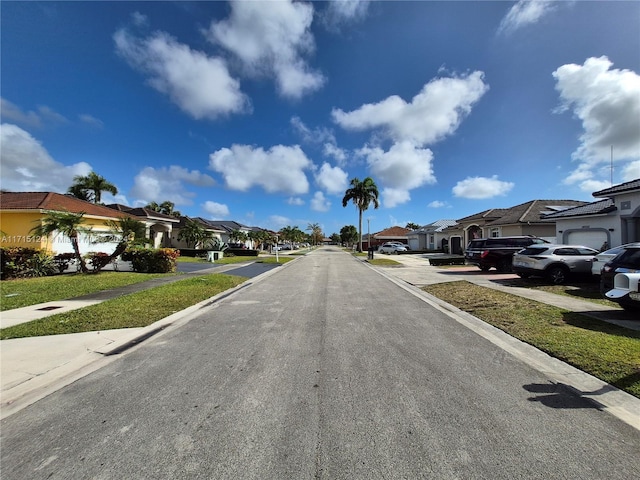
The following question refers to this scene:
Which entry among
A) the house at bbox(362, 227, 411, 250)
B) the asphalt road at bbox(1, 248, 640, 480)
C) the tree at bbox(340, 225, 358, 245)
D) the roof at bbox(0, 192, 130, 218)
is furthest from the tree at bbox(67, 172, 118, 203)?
the tree at bbox(340, 225, 358, 245)

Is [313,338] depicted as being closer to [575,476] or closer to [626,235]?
[575,476]

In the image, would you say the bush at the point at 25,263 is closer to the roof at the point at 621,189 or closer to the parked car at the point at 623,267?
the parked car at the point at 623,267

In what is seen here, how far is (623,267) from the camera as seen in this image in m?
6.88

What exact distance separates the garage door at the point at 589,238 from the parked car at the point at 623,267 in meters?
10.0

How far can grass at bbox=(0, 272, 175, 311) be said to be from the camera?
9.12m

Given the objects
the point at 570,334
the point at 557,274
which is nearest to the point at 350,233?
the point at 557,274

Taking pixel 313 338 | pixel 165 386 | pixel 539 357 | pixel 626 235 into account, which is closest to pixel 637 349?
pixel 539 357

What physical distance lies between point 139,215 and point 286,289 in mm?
26971

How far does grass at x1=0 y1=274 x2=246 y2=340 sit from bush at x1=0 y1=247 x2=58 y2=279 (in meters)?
7.28

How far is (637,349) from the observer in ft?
15.9

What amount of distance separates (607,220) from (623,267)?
10400mm

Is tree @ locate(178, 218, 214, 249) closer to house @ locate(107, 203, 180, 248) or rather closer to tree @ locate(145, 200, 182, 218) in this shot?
house @ locate(107, 203, 180, 248)

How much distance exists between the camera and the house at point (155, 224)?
104ft

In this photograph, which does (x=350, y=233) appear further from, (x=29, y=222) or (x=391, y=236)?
(x=29, y=222)
